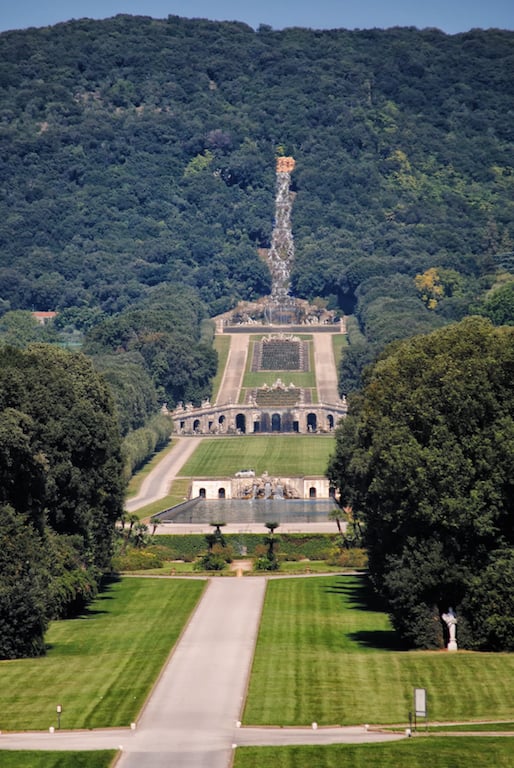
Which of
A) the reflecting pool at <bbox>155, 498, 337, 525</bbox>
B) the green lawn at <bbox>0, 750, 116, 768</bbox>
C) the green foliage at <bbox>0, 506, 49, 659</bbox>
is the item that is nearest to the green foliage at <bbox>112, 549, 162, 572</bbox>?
the reflecting pool at <bbox>155, 498, 337, 525</bbox>

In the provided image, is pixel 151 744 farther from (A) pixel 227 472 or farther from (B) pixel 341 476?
(A) pixel 227 472

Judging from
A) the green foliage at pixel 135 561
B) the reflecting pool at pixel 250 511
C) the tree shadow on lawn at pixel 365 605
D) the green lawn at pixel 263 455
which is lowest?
the green lawn at pixel 263 455

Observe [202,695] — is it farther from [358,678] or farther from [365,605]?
[365,605]

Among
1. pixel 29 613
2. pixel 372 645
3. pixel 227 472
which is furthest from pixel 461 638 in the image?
pixel 227 472

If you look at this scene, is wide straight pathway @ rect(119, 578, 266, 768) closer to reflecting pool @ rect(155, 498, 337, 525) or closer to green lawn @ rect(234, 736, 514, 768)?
green lawn @ rect(234, 736, 514, 768)

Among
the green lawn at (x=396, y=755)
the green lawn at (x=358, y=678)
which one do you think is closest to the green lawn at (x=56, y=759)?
the green lawn at (x=396, y=755)

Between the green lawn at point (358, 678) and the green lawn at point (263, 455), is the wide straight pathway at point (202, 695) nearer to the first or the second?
the green lawn at point (358, 678)

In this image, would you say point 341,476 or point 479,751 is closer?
point 479,751
